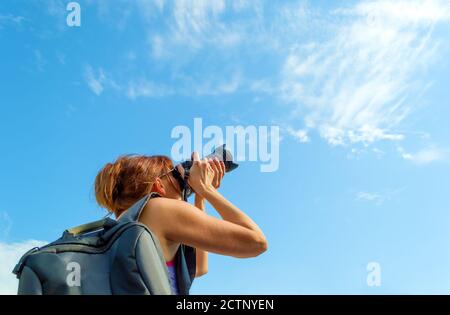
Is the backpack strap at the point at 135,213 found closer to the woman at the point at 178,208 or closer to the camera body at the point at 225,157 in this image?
the woman at the point at 178,208

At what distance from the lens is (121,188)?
3.72 m

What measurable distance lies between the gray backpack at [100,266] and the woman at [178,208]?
42 centimetres

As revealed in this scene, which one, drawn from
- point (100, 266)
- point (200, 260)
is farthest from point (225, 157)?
point (100, 266)

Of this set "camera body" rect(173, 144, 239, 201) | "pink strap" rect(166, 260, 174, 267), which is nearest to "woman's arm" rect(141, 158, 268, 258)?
"pink strap" rect(166, 260, 174, 267)

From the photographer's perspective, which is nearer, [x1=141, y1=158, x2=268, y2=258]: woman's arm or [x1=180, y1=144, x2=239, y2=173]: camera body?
[x1=141, y1=158, x2=268, y2=258]: woman's arm

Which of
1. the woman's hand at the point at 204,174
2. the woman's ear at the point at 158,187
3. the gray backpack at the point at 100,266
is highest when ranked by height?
the woman's hand at the point at 204,174

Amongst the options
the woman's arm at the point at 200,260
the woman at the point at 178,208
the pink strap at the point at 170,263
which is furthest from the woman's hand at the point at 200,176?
the pink strap at the point at 170,263

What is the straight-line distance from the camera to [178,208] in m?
3.17

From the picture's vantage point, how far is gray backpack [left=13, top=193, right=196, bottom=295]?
2.57 m

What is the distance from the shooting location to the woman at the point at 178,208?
3.15 metres

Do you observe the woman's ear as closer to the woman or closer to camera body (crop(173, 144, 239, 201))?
the woman

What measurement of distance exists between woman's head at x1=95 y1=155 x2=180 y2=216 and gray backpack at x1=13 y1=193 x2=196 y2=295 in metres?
0.89

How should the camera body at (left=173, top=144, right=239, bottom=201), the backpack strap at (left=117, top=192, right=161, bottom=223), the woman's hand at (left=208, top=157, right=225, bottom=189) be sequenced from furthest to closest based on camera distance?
the woman's hand at (left=208, top=157, right=225, bottom=189), the camera body at (left=173, top=144, right=239, bottom=201), the backpack strap at (left=117, top=192, right=161, bottom=223)

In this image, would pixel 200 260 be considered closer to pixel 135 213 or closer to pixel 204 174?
pixel 204 174
